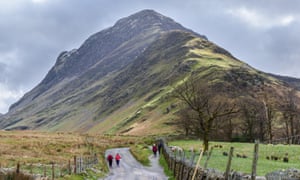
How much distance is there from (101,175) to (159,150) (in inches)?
1468

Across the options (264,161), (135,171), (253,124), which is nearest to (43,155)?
(135,171)

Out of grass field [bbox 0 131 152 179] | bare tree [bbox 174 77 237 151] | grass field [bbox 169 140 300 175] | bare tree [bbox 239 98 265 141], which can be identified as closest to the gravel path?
grass field [bbox 0 131 152 179]

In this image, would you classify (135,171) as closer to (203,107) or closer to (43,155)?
(43,155)

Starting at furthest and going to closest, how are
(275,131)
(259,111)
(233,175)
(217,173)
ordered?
(275,131)
(259,111)
(217,173)
(233,175)

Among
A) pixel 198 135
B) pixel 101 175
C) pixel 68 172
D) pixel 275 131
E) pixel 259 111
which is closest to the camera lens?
pixel 68 172

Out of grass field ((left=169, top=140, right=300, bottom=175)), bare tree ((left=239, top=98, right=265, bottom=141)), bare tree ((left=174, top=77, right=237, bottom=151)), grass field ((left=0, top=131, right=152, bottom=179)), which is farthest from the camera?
bare tree ((left=239, top=98, right=265, bottom=141))

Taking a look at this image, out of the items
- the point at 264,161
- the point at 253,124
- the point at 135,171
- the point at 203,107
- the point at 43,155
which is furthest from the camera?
the point at 253,124

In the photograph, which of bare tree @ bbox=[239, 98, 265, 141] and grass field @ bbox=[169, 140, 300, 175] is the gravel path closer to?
grass field @ bbox=[169, 140, 300, 175]

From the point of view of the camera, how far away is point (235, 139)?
120 metres

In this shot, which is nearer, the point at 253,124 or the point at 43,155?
the point at 43,155

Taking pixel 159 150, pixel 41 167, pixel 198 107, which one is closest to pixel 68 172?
pixel 41 167

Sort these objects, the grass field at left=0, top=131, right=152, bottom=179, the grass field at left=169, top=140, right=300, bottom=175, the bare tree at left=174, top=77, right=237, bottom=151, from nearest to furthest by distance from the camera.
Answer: the grass field at left=169, top=140, right=300, bottom=175
the grass field at left=0, top=131, right=152, bottom=179
the bare tree at left=174, top=77, right=237, bottom=151

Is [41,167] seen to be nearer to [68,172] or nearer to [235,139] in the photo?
[68,172]

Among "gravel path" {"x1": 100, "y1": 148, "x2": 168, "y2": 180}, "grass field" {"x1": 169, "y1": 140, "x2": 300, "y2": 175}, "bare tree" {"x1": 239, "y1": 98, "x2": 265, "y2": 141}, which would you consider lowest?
"gravel path" {"x1": 100, "y1": 148, "x2": 168, "y2": 180}
